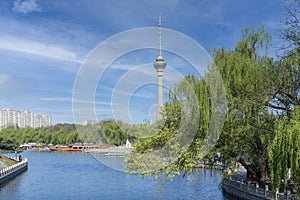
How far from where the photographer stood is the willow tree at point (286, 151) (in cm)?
870

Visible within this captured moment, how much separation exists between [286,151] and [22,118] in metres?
141

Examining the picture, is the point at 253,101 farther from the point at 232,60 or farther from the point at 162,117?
the point at 162,117

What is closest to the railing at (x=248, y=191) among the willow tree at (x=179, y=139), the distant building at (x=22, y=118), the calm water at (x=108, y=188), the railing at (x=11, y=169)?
the calm water at (x=108, y=188)

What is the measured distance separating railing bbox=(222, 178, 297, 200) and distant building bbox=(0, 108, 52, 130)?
124 meters

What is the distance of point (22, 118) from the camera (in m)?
140

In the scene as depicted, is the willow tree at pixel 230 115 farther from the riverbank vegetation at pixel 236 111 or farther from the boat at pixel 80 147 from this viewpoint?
the boat at pixel 80 147

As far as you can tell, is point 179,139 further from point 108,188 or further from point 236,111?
point 108,188

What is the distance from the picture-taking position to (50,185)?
2364 centimetres

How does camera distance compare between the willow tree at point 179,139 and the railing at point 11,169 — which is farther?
the railing at point 11,169

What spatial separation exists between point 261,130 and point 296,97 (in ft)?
5.04

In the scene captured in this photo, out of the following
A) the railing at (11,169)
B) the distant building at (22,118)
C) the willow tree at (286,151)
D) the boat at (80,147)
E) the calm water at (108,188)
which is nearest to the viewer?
the willow tree at (286,151)

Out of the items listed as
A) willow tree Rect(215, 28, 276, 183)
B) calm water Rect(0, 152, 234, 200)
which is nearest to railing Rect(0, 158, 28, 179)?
calm water Rect(0, 152, 234, 200)

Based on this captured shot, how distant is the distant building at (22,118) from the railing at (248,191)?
124 m

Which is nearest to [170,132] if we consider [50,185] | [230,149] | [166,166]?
[166,166]
